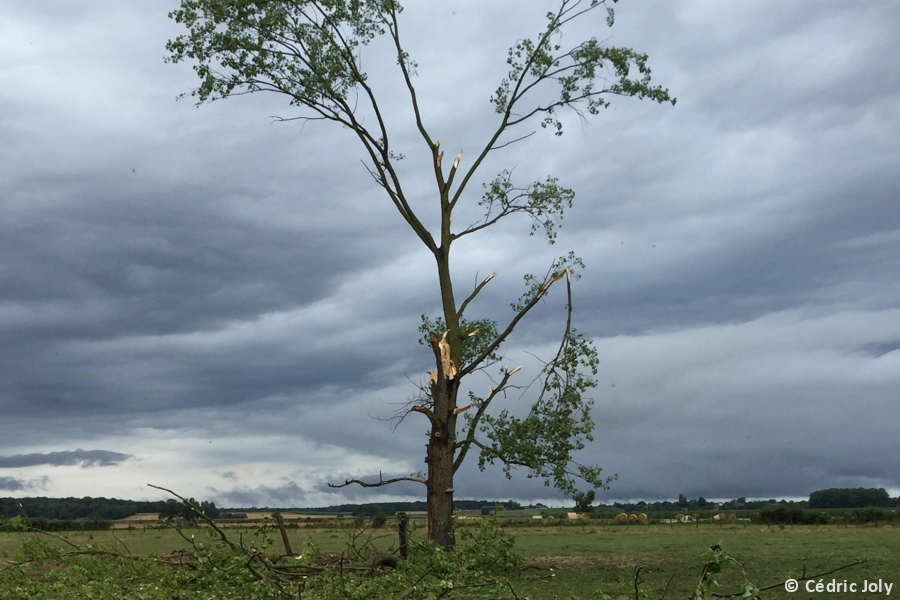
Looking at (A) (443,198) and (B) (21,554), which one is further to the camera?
(A) (443,198)

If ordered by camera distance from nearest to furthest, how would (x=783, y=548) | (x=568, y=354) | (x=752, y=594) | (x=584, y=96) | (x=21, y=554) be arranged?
1. (x=752, y=594)
2. (x=21, y=554)
3. (x=568, y=354)
4. (x=584, y=96)
5. (x=783, y=548)

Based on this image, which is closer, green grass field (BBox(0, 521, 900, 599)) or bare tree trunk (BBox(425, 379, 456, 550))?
green grass field (BBox(0, 521, 900, 599))

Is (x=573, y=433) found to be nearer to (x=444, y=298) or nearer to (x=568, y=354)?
(x=568, y=354)

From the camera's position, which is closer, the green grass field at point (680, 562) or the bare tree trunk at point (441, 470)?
the green grass field at point (680, 562)

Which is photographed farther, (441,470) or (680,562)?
(680,562)

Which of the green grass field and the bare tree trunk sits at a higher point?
the bare tree trunk

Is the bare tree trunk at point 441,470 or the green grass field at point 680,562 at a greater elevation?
the bare tree trunk at point 441,470

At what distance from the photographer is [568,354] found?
21484 mm

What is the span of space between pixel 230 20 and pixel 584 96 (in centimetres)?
960

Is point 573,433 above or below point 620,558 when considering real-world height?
above

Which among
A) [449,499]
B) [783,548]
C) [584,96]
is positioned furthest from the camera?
[783,548]

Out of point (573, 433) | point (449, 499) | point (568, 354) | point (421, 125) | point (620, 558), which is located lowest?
point (620, 558)

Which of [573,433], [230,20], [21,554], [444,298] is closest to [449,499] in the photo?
[573,433]

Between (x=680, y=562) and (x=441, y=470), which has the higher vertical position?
(x=441, y=470)
